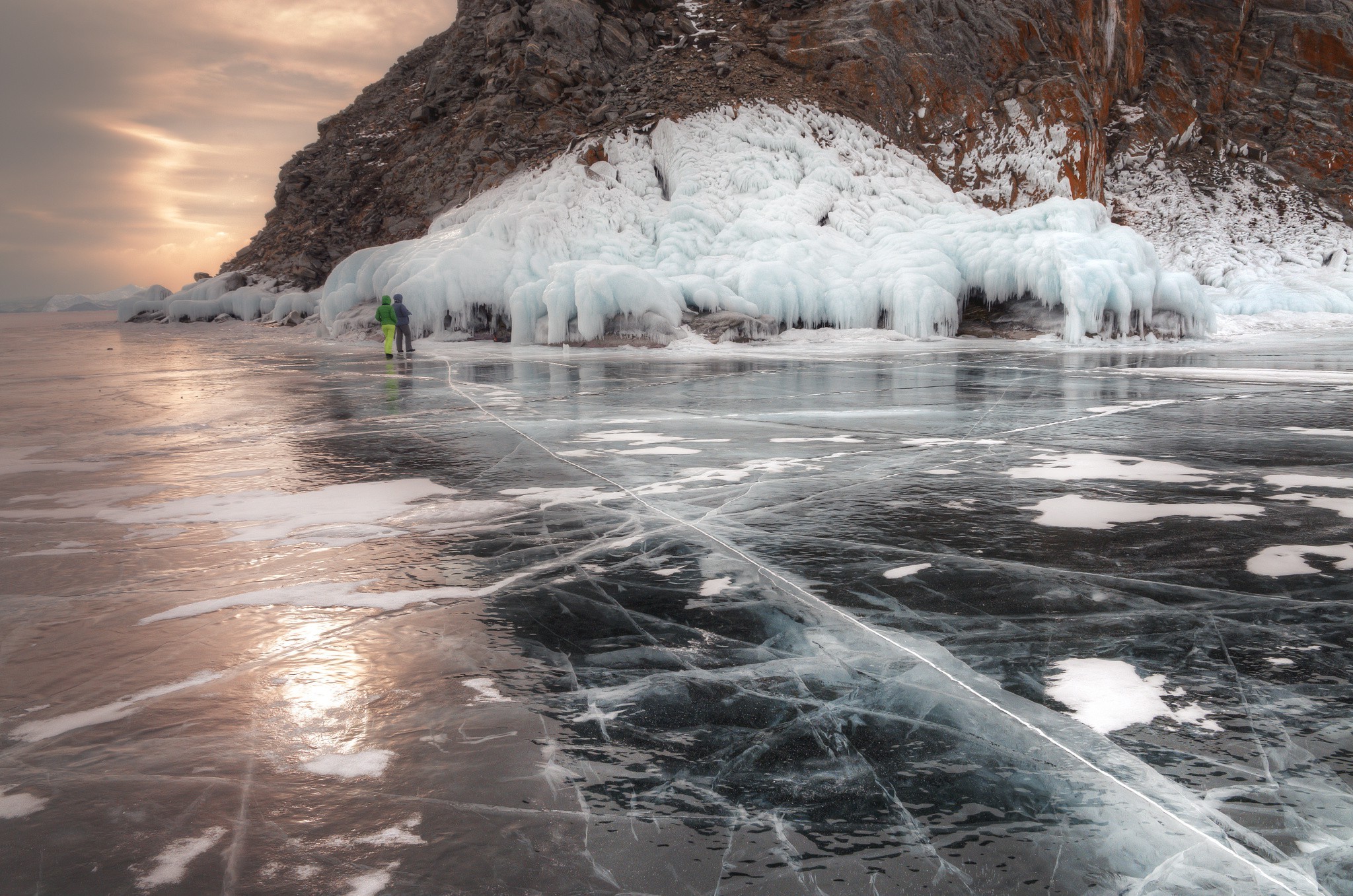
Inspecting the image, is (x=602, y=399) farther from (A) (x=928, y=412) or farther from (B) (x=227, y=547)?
(B) (x=227, y=547)

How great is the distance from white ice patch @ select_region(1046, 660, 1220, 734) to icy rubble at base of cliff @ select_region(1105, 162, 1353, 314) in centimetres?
2761

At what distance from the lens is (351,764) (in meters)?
1.71

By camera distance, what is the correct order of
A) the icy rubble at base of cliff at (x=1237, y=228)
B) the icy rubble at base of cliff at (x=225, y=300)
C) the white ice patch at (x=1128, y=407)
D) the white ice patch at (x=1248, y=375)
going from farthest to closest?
1. the icy rubble at base of cliff at (x=225, y=300)
2. the icy rubble at base of cliff at (x=1237, y=228)
3. the white ice patch at (x=1248, y=375)
4. the white ice patch at (x=1128, y=407)

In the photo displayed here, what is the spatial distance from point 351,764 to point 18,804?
0.55 meters

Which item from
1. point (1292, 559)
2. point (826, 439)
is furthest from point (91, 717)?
point (826, 439)

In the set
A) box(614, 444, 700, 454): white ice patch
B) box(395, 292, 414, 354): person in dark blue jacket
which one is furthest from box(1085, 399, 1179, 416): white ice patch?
box(395, 292, 414, 354): person in dark blue jacket

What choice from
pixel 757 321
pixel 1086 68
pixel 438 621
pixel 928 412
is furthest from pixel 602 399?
pixel 1086 68

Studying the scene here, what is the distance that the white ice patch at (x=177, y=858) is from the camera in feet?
4.50

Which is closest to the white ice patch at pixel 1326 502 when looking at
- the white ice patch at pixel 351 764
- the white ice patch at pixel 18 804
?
the white ice patch at pixel 351 764

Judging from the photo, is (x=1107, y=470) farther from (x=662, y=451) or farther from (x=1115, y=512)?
(x=662, y=451)

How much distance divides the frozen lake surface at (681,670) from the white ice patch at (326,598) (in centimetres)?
2

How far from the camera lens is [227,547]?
323 cm

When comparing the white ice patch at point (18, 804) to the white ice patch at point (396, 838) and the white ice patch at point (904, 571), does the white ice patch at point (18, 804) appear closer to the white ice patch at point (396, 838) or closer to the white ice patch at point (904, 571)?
the white ice patch at point (396, 838)

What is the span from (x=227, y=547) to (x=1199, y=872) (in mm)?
3032
